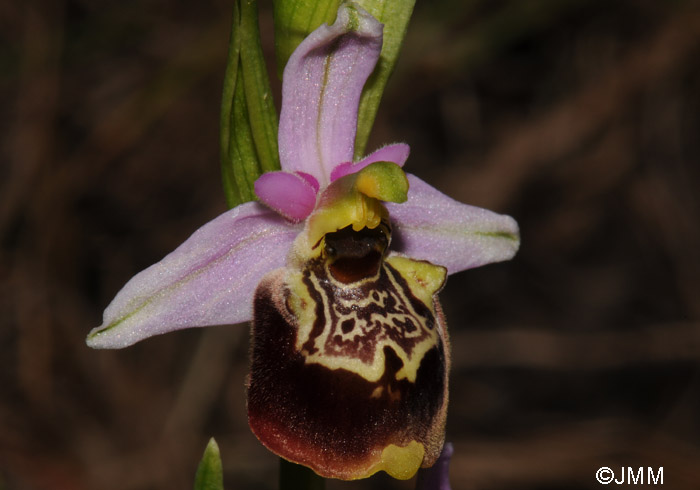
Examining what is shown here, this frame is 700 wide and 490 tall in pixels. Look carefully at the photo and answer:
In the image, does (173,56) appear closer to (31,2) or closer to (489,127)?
(31,2)

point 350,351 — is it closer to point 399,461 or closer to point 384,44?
point 399,461

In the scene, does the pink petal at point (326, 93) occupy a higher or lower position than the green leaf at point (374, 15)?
lower

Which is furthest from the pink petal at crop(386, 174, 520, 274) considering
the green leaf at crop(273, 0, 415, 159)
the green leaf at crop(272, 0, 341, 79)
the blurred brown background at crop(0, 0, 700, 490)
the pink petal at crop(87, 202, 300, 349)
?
the blurred brown background at crop(0, 0, 700, 490)

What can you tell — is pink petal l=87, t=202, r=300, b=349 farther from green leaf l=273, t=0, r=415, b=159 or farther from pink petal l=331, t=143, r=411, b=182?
green leaf l=273, t=0, r=415, b=159

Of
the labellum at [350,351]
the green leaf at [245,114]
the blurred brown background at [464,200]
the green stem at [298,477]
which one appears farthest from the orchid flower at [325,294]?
the blurred brown background at [464,200]

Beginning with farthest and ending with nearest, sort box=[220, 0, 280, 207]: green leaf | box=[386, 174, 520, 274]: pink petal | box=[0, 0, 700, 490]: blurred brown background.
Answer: box=[0, 0, 700, 490]: blurred brown background, box=[386, 174, 520, 274]: pink petal, box=[220, 0, 280, 207]: green leaf

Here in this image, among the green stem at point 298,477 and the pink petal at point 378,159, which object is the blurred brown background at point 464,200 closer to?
the green stem at point 298,477

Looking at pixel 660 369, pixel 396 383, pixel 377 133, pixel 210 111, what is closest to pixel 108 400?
pixel 210 111
